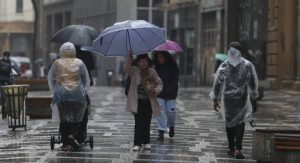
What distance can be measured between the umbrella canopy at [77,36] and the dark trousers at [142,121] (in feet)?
4.99

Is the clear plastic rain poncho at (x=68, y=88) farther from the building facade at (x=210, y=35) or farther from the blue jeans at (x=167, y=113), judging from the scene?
the building facade at (x=210, y=35)

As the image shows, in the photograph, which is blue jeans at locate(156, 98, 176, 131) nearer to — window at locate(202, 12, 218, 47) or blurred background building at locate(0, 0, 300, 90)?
blurred background building at locate(0, 0, 300, 90)

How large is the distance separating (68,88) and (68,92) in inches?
2.6

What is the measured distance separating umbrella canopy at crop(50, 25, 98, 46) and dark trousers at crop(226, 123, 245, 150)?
291 cm

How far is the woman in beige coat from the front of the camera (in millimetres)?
12047

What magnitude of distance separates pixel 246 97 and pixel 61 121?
286 centimetres

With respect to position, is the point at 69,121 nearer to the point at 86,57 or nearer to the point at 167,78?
the point at 86,57

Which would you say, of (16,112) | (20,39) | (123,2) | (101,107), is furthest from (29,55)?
(16,112)

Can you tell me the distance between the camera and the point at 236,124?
11.4 meters

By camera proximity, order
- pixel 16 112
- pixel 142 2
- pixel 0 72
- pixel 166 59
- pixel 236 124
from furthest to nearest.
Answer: pixel 142 2, pixel 0 72, pixel 16 112, pixel 166 59, pixel 236 124

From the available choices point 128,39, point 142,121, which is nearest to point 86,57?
point 128,39

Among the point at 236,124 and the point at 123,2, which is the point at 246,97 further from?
the point at 123,2

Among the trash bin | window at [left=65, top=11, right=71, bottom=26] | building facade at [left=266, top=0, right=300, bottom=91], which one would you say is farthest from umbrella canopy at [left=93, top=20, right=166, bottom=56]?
window at [left=65, top=11, right=71, bottom=26]

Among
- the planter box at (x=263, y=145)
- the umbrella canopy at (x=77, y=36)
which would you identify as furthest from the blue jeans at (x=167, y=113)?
the planter box at (x=263, y=145)
